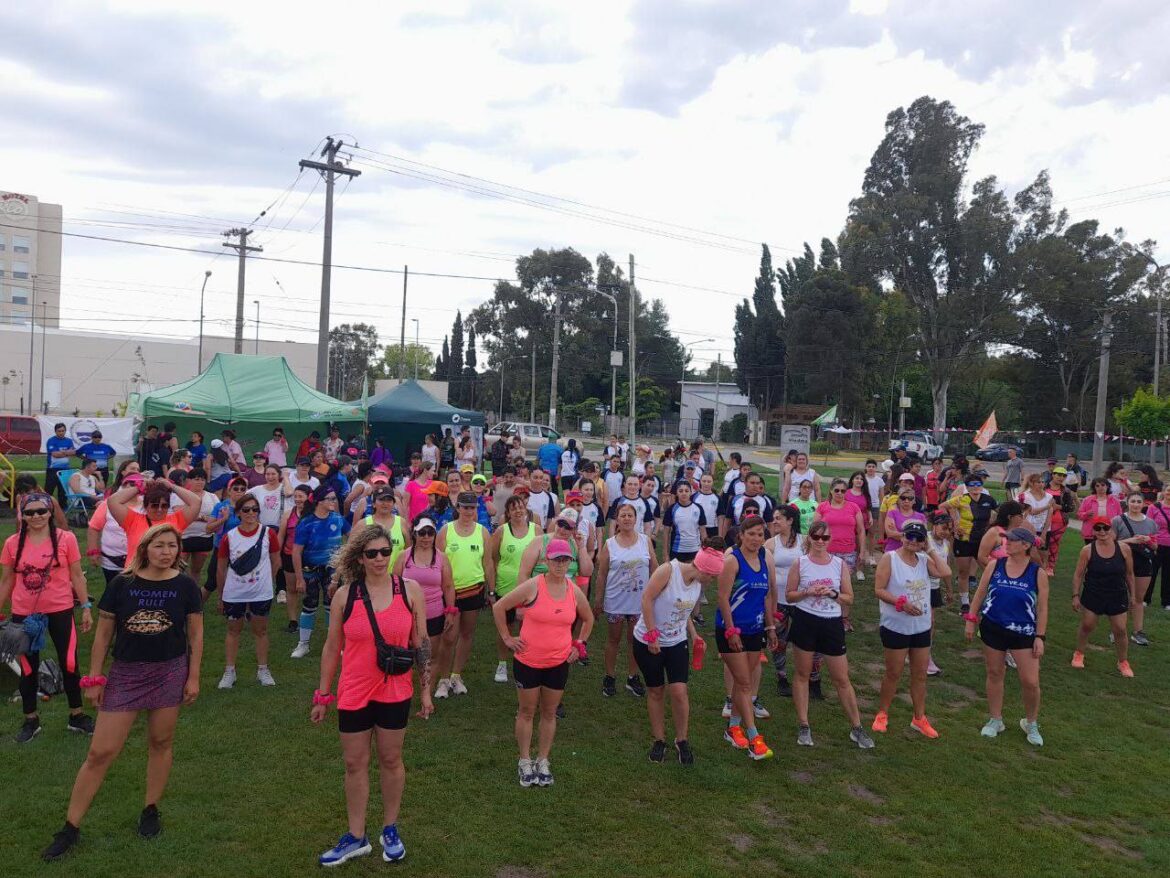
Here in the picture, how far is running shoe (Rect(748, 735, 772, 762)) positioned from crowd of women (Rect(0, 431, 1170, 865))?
0.02m

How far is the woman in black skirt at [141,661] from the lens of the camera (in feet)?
13.1

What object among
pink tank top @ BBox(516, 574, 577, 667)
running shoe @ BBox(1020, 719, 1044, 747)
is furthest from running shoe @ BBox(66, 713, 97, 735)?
running shoe @ BBox(1020, 719, 1044, 747)

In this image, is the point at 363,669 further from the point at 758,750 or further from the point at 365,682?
the point at 758,750

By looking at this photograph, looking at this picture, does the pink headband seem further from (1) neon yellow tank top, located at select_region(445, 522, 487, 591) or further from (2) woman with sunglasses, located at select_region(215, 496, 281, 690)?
(2) woman with sunglasses, located at select_region(215, 496, 281, 690)

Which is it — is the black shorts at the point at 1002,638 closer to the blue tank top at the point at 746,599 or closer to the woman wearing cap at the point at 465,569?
the blue tank top at the point at 746,599

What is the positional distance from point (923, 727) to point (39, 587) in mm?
6360

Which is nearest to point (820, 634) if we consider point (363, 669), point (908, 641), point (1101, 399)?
point (908, 641)

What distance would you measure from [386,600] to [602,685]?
11.3 ft

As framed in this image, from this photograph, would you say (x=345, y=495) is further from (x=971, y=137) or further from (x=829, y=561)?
(x=971, y=137)

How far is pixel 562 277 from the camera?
59.3 meters

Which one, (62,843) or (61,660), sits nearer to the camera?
(62,843)

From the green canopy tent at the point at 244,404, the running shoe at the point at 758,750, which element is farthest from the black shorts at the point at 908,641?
the green canopy tent at the point at 244,404

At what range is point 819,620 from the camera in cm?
584

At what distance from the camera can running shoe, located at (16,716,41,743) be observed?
531 cm
